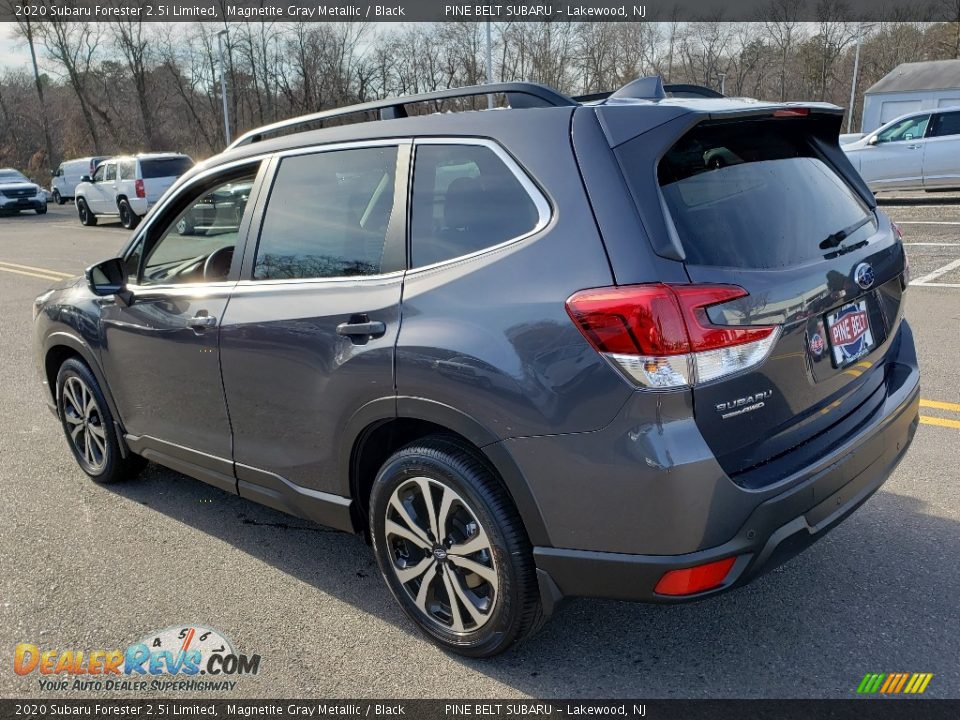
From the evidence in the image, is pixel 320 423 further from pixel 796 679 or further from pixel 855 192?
pixel 855 192

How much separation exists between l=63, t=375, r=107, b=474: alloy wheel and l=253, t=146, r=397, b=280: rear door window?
173cm

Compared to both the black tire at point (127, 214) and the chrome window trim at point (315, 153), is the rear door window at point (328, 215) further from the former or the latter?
the black tire at point (127, 214)

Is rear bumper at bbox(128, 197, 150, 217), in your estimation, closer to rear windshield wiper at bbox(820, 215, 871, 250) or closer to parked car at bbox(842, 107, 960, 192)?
parked car at bbox(842, 107, 960, 192)

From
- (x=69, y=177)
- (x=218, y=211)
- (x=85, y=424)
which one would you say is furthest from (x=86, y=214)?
(x=218, y=211)

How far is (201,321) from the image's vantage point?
11.3 ft

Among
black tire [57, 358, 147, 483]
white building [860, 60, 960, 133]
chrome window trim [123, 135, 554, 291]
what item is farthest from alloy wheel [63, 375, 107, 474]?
white building [860, 60, 960, 133]

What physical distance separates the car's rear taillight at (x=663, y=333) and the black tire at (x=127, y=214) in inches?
853

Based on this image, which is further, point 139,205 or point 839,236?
point 139,205

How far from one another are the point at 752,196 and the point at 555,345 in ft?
2.90

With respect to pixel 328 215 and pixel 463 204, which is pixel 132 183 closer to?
pixel 328 215

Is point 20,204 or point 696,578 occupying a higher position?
point 696,578

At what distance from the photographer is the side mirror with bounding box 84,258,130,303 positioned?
391 cm

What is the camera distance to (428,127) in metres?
2.88

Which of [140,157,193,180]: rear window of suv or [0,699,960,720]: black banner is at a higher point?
[140,157,193,180]: rear window of suv
